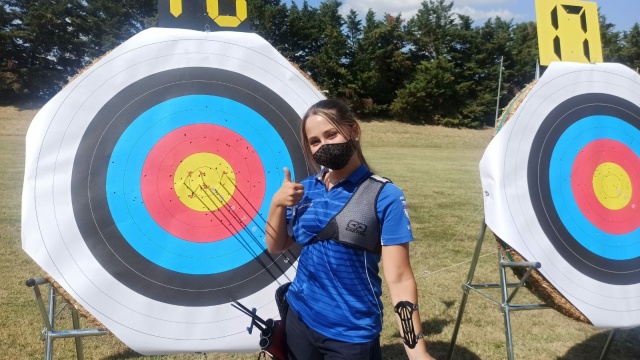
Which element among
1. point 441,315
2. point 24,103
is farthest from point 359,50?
point 441,315

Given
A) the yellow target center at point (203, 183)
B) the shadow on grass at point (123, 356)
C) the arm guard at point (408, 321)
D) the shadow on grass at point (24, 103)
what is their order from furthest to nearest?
the shadow on grass at point (24, 103)
the shadow on grass at point (123, 356)
the yellow target center at point (203, 183)
the arm guard at point (408, 321)

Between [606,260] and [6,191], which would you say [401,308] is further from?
[6,191]

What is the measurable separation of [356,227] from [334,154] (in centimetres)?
19

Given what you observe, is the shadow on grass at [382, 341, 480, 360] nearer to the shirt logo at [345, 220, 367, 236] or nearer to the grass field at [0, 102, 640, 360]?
the grass field at [0, 102, 640, 360]

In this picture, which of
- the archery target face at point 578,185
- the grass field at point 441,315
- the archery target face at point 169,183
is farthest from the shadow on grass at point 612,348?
the archery target face at point 169,183

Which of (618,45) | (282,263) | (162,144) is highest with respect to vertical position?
(618,45)

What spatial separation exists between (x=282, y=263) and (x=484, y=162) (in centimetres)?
93

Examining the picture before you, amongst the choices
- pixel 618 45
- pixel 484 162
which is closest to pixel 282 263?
pixel 484 162

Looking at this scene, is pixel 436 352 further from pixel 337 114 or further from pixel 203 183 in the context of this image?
pixel 337 114

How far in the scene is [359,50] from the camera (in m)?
29.2

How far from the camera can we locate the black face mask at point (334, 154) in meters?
1.27

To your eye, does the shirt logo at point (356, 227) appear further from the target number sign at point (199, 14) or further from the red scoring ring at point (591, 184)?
the red scoring ring at point (591, 184)

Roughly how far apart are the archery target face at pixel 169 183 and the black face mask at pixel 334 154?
1.72 ft

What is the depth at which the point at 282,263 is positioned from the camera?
5.73 feet
